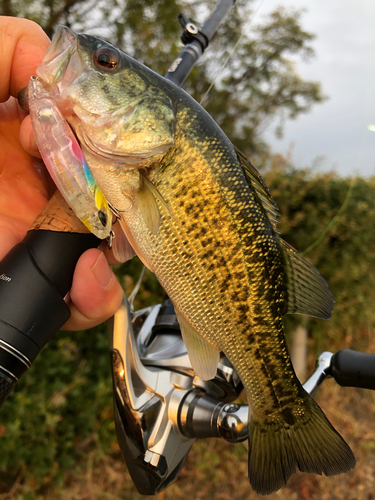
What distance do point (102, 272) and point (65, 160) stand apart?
1.31 feet

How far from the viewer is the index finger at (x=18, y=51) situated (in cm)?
133

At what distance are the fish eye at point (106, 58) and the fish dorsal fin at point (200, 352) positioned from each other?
2.84 feet

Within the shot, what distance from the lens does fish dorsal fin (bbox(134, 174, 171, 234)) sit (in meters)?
1.13

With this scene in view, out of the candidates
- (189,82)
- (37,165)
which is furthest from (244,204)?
(189,82)

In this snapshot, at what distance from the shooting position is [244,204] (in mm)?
1194

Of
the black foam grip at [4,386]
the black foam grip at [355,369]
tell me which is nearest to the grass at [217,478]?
the black foam grip at [4,386]

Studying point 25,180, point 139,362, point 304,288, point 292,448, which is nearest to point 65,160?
point 25,180

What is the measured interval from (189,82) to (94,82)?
20.0ft

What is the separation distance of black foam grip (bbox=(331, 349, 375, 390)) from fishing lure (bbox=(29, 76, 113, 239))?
1051 mm

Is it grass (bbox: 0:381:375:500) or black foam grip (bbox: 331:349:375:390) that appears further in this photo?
grass (bbox: 0:381:375:500)

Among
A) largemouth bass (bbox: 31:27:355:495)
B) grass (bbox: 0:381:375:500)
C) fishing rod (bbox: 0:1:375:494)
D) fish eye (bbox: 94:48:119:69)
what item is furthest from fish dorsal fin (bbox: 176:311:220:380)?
grass (bbox: 0:381:375:500)

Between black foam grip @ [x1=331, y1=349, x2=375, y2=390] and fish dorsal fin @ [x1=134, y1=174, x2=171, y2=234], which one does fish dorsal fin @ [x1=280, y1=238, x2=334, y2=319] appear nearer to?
black foam grip @ [x1=331, y1=349, x2=375, y2=390]

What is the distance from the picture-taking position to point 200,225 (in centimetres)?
116

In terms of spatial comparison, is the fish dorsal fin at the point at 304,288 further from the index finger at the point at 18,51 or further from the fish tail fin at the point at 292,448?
the index finger at the point at 18,51
